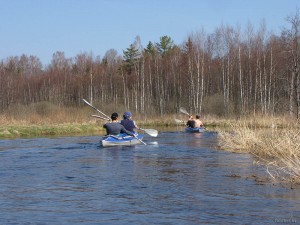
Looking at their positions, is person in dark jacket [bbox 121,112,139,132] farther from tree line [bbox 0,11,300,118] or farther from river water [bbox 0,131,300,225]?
tree line [bbox 0,11,300,118]

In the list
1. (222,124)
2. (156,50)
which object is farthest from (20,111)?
(156,50)

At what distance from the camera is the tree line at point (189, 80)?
1745 inches

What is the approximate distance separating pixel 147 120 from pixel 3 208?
3342 centimetres

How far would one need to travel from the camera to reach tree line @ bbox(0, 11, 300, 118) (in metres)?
44.3

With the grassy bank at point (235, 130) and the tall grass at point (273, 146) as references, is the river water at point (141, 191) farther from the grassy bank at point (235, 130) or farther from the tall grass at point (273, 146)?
the grassy bank at point (235, 130)

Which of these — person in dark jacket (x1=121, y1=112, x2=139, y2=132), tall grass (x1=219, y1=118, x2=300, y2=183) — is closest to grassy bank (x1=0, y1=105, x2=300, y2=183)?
tall grass (x1=219, y1=118, x2=300, y2=183)

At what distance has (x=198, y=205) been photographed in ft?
27.8

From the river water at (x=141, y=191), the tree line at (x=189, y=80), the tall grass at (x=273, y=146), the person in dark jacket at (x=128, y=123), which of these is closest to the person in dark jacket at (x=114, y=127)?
the person in dark jacket at (x=128, y=123)

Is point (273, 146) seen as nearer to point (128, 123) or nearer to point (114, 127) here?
point (114, 127)

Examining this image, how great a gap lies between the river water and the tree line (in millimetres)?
20749

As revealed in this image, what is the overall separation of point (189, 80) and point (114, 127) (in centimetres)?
3351

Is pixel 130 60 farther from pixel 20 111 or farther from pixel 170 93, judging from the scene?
pixel 20 111

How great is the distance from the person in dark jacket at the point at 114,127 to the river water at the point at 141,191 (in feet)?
10.2

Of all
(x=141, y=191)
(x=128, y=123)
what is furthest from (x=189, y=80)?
(x=141, y=191)
